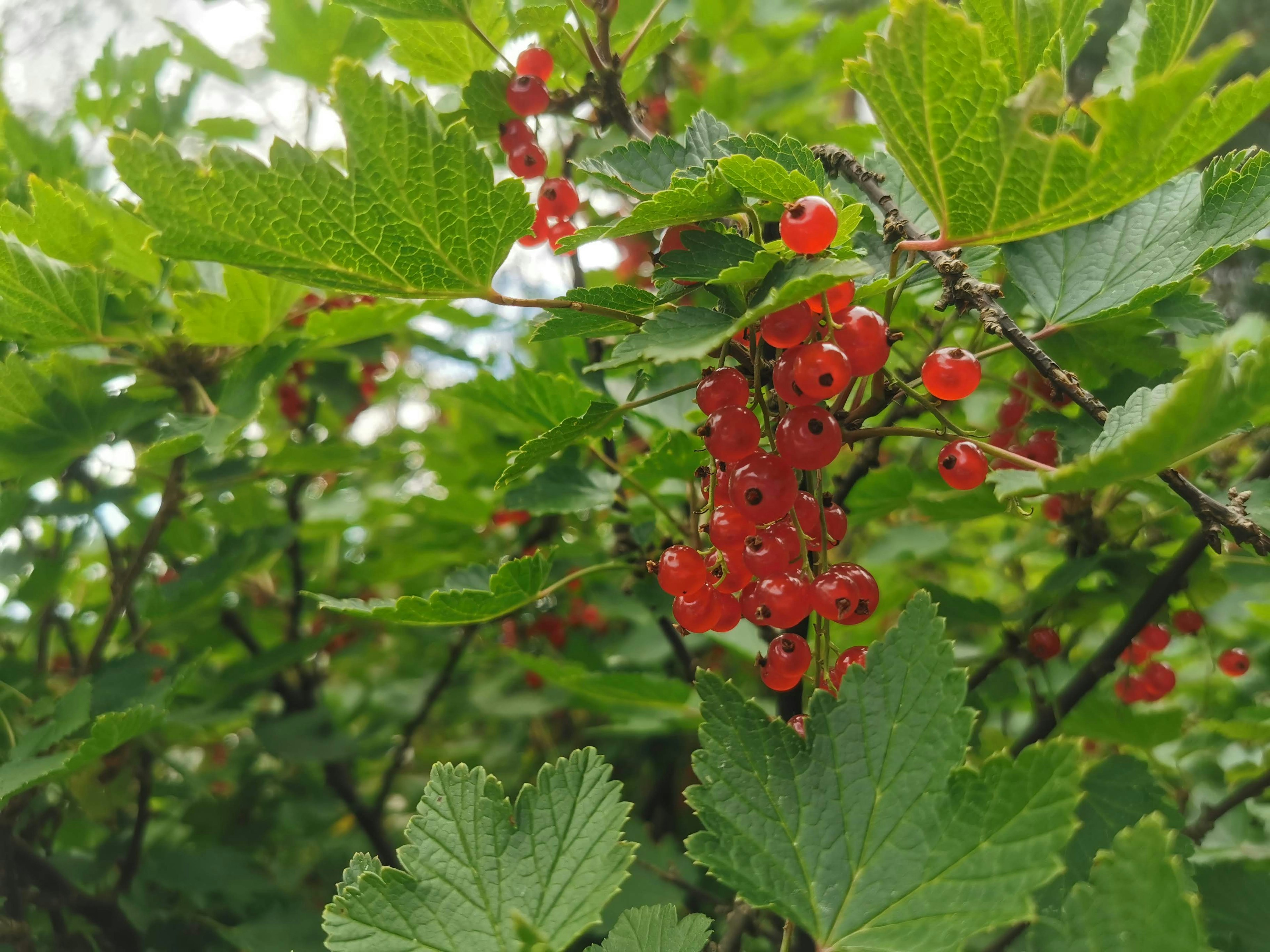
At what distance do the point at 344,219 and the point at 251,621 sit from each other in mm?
1251

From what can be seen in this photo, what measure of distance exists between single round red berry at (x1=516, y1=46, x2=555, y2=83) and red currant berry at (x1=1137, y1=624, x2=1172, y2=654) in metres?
0.97

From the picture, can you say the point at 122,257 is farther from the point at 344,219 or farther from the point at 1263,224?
the point at 1263,224

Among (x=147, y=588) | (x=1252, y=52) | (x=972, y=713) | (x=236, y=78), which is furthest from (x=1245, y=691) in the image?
(x=1252, y=52)

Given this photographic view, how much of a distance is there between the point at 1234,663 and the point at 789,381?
978mm

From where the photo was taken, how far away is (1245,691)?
1.31m

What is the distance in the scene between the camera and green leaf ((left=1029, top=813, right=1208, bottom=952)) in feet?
1.56

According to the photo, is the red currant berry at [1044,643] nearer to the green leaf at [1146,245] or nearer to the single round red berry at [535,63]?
the green leaf at [1146,245]

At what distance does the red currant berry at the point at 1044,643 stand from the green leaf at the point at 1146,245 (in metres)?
0.43

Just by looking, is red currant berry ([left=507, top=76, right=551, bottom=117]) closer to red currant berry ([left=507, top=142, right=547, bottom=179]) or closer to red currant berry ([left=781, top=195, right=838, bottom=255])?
red currant berry ([left=507, top=142, right=547, bottom=179])

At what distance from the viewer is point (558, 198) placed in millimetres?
941

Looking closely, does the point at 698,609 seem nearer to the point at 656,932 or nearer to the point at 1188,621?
the point at 656,932

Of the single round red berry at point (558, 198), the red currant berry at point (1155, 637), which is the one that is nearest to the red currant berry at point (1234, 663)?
the red currant berry at point (1155, 637)

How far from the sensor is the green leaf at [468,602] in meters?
0.72

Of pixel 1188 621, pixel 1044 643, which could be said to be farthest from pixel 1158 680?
pixel 1044 643
